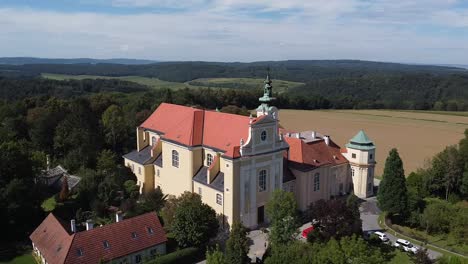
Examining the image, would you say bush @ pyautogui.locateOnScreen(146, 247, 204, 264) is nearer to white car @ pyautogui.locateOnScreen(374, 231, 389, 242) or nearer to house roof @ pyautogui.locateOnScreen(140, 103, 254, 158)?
house roof @ pyautogui.locateOnScreen(140, 103, 254, 158)

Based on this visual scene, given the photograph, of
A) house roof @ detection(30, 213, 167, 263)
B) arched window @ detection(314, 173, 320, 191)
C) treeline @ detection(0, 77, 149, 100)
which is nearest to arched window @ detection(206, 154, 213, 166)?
house roof @ detection(30, 213, 167, 263)

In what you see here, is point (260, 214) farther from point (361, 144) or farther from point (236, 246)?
point (361, 144)

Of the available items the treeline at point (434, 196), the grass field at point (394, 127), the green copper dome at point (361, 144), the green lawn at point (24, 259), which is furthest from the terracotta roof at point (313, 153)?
the green lawn at point (24, 259)

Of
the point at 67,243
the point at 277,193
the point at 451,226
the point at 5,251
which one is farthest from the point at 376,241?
the point at 5,251

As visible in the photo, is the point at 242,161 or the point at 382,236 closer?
the point at 382,236

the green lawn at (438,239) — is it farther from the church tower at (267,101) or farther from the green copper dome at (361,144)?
the church tower at (267,101)

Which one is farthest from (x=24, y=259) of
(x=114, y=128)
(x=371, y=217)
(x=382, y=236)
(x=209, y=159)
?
(x=371, y=217)

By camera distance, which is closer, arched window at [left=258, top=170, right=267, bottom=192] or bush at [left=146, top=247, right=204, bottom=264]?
bush at [left=146, top=247, right=204, bottom=264]
